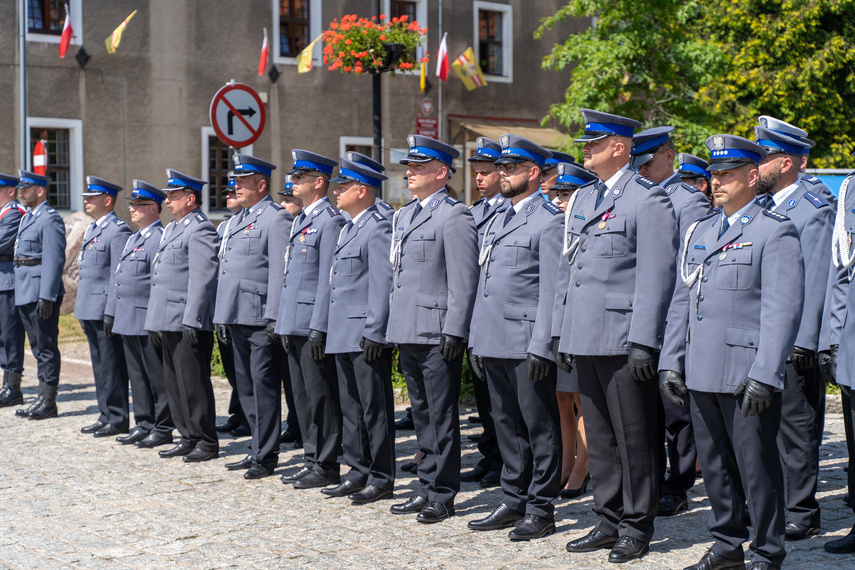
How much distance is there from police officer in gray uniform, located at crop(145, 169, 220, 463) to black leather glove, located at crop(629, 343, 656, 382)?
13.0 feet

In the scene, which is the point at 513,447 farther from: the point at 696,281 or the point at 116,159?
the point at 116,159

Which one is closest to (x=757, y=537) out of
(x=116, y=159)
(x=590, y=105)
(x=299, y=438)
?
(x=299, y=438)

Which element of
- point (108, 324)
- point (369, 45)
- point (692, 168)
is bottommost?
point (108, 324)

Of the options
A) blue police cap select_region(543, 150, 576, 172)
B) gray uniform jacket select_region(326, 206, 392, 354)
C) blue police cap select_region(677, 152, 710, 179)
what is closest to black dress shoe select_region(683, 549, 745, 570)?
gray uniform jacket select_region(326, 206, 392, 354)

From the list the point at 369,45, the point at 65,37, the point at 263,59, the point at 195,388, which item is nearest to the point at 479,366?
the point at 195,388

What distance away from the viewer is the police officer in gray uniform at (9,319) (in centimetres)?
1120

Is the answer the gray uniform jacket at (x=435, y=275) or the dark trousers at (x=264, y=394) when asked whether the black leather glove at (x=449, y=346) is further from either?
the dark trousers at (x=264, y=394)

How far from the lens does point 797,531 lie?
238 inches

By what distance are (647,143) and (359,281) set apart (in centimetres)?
205

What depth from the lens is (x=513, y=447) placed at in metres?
6.44

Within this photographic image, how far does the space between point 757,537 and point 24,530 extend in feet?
13.3

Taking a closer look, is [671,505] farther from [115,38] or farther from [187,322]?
[115,38]

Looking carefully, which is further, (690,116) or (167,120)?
(167,120)

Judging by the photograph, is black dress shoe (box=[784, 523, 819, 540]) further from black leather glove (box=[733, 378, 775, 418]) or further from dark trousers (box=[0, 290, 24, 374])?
dark trousers (box=[0, 290, 24, 374])
